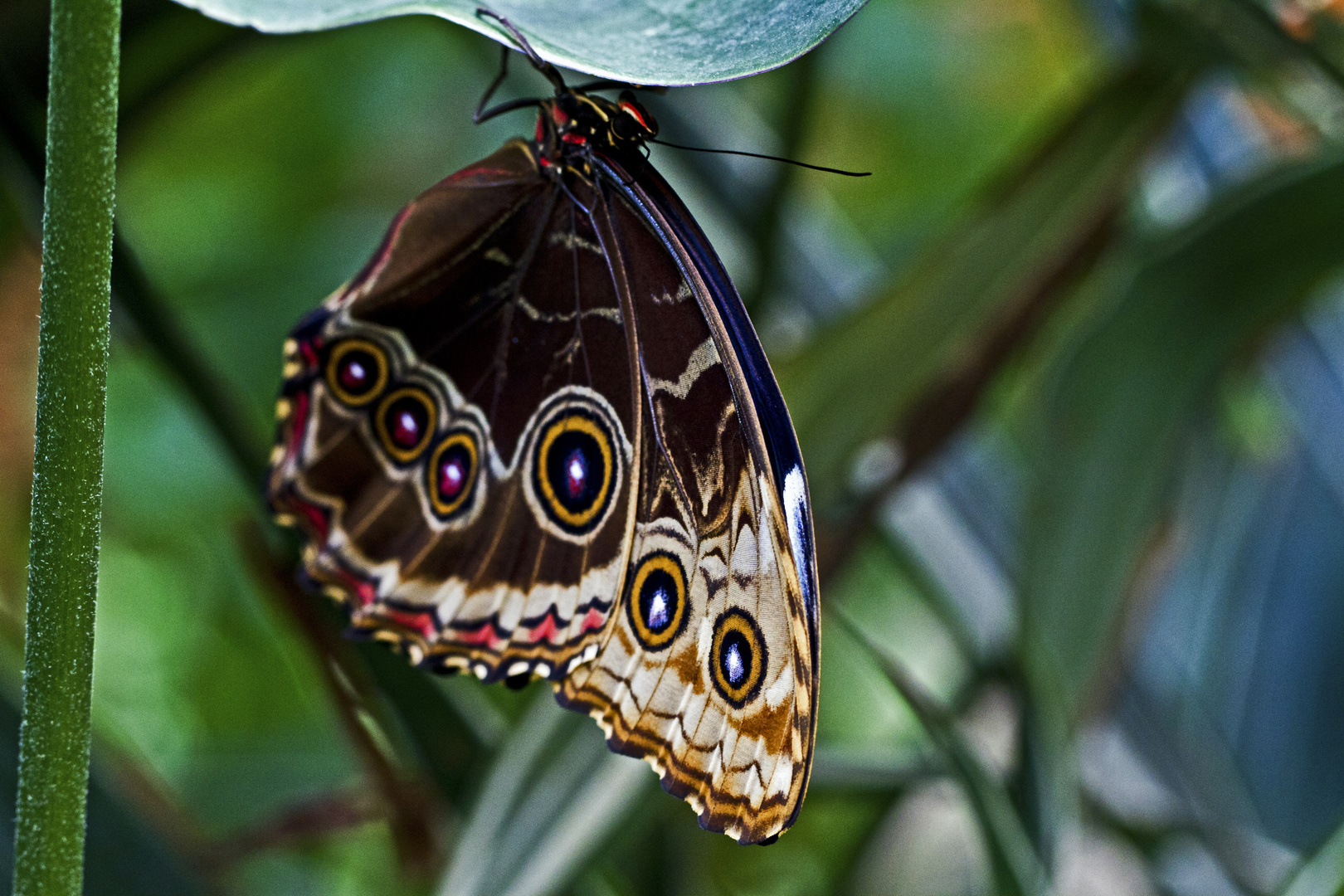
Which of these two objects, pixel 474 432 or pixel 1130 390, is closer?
pixel 474 432

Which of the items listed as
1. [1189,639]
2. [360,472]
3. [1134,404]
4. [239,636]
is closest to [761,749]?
[360,472]

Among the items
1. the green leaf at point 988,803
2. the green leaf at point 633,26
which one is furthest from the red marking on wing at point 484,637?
the green leaf at point 633,26

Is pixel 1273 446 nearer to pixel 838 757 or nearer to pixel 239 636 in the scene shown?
pixel 838 757

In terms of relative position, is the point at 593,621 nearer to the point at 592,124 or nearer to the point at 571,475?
the point at 571,475

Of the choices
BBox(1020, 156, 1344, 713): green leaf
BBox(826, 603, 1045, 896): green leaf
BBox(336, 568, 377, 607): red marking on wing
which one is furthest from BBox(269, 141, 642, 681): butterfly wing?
BBox(1020, 156, 1344, 713): green leaf

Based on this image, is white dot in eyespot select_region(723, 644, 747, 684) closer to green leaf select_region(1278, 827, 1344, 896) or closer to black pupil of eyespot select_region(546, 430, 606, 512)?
black pupil of eyespot select_region(546, 430, 606, 512)

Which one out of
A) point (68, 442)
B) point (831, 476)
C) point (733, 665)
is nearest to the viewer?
point (68, 442)

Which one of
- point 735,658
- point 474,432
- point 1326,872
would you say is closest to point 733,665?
point 735,658
